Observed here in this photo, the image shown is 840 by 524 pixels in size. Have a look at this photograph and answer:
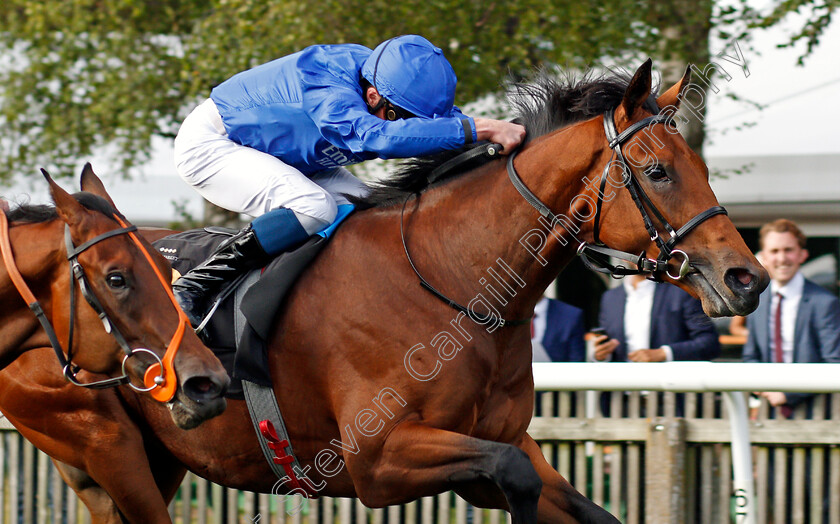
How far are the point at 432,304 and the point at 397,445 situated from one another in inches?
18.8

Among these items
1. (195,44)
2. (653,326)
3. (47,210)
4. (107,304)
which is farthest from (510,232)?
(195,44)

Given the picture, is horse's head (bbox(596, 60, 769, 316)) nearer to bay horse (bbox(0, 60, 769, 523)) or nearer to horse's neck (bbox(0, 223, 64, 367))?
bay horse (bbox(0, 60, 769, 523))

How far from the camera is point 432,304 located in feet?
10.4

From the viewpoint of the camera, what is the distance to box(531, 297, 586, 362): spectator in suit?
5.29 metres

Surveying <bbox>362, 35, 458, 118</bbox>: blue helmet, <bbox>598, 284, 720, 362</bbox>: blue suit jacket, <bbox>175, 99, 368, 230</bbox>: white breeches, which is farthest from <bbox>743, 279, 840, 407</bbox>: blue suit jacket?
<bbox>175, 99, 368, 230</bbox>: white breeches

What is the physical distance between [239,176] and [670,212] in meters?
1.52

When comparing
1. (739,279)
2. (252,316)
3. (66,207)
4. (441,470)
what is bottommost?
(441,470)

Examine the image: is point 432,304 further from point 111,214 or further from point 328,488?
point 111,214

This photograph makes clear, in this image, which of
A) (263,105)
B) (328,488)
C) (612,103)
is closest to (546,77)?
(612,103)

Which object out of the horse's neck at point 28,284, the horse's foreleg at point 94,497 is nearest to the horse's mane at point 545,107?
the horse's neck at point 28,284

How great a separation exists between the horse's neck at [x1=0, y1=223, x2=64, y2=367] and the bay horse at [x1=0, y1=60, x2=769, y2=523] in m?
0.44

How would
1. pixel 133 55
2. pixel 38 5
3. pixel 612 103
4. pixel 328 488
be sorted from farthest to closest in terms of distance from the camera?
pixel 133 55
pixel 38 5
pixel 328 488
pixel 612 103

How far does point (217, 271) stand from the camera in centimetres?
338

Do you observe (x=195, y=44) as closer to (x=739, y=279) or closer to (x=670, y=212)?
(x=670, y=212)
